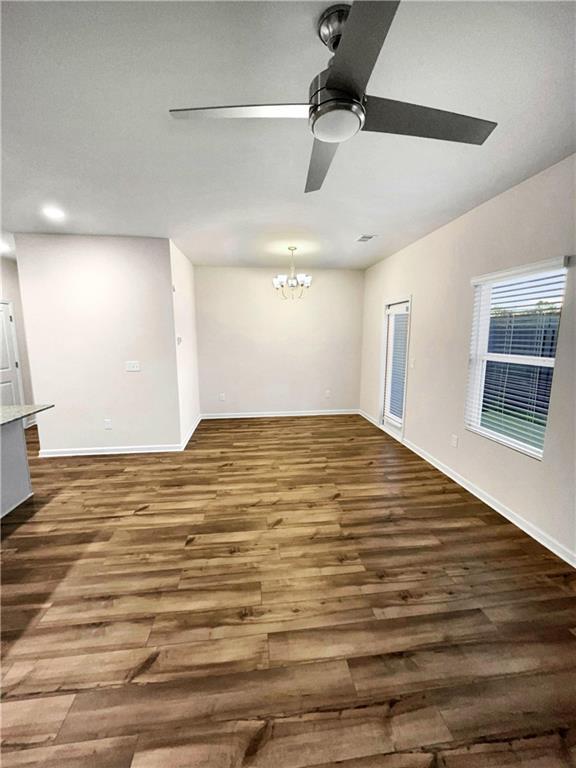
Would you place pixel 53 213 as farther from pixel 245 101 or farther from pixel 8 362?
pixel 8 362

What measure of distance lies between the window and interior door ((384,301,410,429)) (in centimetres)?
133

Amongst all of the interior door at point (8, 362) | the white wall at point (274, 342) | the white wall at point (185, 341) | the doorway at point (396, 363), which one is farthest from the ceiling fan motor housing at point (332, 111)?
the interior door at point (8, 362)

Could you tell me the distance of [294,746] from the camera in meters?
1.15

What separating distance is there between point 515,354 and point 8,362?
6974mm

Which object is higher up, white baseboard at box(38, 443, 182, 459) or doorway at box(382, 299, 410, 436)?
doorway at box(382, 299, 410, 436)

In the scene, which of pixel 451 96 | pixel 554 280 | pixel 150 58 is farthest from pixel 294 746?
pixel 554 280

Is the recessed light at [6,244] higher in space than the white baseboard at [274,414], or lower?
higher

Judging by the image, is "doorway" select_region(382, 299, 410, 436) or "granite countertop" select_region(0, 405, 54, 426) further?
"doorway" select_region(382, 299, 410, 436)

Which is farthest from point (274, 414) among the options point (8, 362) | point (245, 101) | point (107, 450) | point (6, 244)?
point (245, 101)

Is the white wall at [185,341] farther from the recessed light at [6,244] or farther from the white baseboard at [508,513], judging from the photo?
the white baseboard at [508,513]

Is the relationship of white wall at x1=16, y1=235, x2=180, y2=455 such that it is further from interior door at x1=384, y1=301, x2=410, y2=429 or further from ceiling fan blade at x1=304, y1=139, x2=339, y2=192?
interior door at x1=384, y1=301, x2=410, y2=429

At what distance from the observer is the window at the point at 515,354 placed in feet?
7.58

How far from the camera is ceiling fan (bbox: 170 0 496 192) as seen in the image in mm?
957

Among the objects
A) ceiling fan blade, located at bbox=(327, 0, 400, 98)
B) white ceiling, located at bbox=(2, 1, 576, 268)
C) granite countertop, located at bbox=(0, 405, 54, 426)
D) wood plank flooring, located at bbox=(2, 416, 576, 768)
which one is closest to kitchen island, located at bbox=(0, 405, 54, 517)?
granite countertop, located at bbox=(0, 405, 54, 426)
